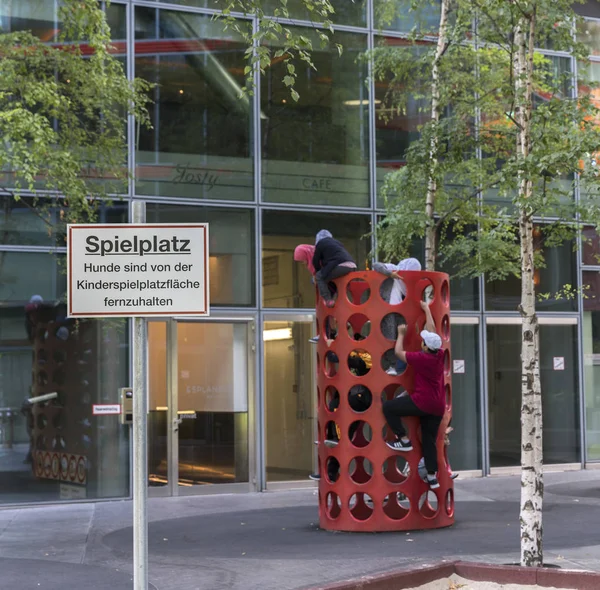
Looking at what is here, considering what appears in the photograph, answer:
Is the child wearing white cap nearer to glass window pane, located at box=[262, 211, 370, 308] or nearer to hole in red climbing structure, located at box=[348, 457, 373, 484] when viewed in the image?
hole in red climbing structure, located at box=[348, 457, 373, 484]

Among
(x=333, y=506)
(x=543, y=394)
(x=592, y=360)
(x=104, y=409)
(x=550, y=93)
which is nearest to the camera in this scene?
(x=333, y=506)

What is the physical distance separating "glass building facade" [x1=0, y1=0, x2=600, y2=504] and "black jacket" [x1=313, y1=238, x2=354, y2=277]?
410 cm

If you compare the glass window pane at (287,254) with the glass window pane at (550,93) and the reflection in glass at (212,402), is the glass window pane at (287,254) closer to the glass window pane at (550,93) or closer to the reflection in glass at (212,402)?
the reflection in glass at (212,402)

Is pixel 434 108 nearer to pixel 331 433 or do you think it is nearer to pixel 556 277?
pixel 331 433

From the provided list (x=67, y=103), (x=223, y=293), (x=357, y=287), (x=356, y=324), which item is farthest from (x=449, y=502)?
(x=67, y=103)

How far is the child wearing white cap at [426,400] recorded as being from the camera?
10664 mm

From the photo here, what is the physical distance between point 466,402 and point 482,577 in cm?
887

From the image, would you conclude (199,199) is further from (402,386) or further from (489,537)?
(489,537)

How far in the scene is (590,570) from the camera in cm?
841

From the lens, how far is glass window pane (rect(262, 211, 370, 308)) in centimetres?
1536

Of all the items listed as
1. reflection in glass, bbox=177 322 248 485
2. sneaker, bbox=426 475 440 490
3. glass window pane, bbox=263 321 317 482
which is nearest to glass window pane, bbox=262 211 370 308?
glass window pane, bbox=263 321 317 482

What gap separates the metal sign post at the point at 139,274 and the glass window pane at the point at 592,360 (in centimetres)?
1348

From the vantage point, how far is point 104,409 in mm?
14188

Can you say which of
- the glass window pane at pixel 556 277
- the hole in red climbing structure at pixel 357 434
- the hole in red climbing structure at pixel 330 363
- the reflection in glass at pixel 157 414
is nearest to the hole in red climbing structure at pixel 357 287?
the hole in red climbing structure at pixel 330 363
